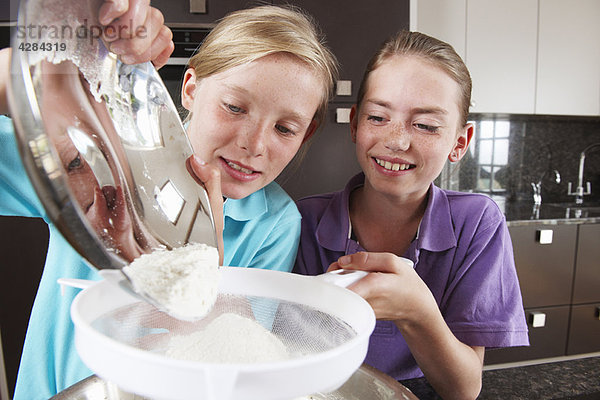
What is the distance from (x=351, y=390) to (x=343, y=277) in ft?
0.52

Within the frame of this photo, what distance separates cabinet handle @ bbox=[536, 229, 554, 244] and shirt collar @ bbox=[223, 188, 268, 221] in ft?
5.00

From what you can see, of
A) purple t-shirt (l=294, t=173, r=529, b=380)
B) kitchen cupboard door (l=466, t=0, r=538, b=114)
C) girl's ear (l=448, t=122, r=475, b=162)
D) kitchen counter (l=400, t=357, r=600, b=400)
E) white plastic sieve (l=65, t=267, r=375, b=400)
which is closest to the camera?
white plastic sieve (l=65, t=267, r=375, b=400)

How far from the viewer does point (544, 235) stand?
6.32 ft

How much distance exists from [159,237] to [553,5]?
2447mm

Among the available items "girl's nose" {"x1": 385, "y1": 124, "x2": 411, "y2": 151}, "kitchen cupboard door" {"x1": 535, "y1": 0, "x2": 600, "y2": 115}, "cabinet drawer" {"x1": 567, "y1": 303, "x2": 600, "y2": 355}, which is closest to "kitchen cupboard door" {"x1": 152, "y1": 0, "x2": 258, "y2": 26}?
"girl's nose" {"x1": 385, "y1": 124, "x2": 411, "y2": 151}

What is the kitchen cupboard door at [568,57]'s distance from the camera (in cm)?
220

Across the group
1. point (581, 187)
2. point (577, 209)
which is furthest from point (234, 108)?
point (581, 187)

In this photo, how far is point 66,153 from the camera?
341mm

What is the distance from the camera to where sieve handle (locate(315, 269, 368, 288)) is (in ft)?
1.58

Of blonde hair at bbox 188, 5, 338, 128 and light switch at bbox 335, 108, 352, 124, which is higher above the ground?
blonde hair at bbox 188, 5, 338, 128

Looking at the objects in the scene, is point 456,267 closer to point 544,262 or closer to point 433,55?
point 433,55

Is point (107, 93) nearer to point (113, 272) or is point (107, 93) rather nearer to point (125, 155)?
point (125, 155)

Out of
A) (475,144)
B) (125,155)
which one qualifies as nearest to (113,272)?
(125,155)

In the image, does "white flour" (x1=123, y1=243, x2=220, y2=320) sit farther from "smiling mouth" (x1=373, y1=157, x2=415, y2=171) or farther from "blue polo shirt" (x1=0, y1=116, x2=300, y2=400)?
"smiling mouth" (x1=373, y1=157, x2=415, y2=171)
